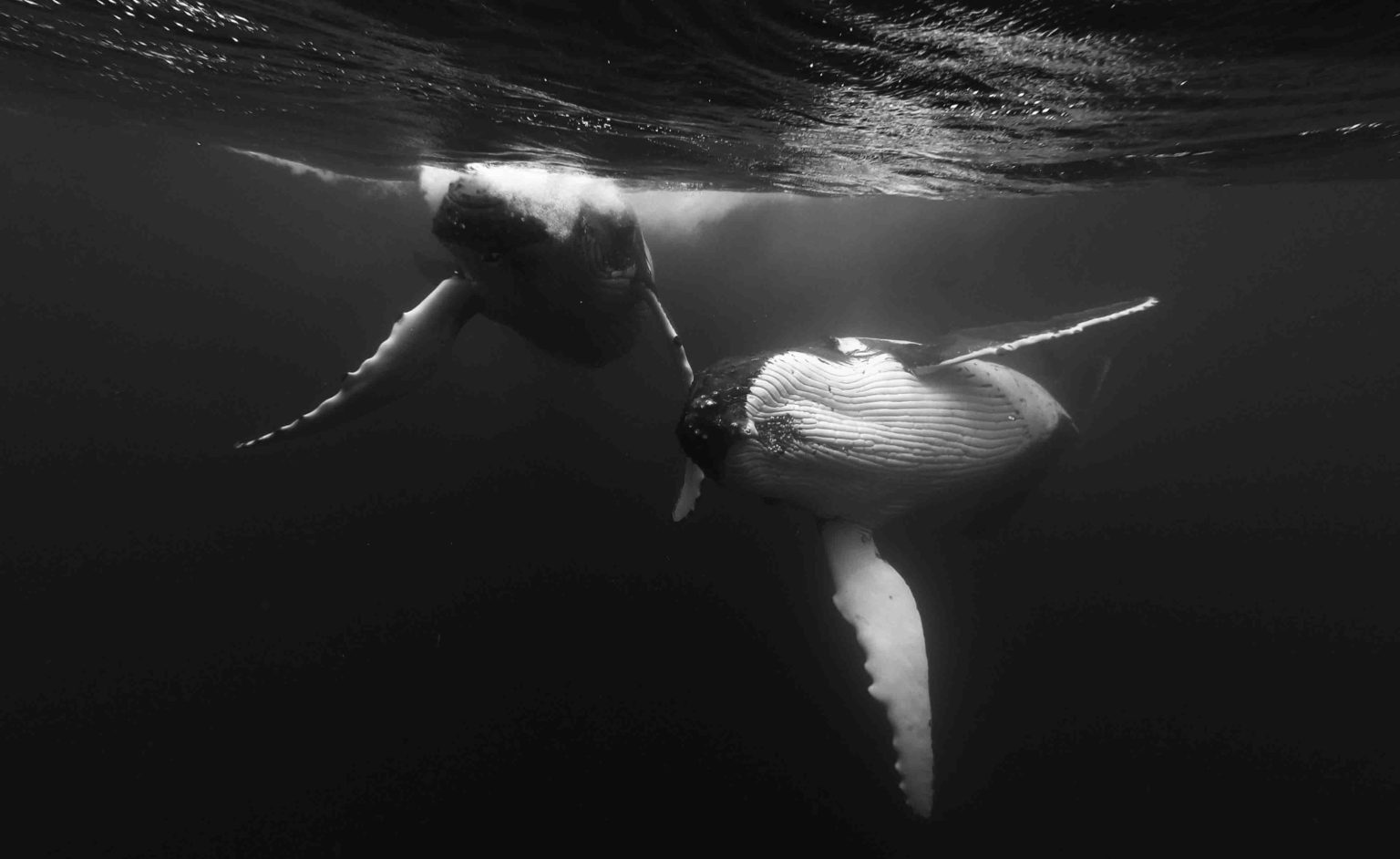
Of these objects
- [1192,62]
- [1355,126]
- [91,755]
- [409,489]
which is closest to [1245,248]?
[1355,126]

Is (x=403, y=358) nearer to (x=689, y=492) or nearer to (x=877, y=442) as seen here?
(x=689, y=492)

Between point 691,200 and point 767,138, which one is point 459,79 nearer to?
point 767,138

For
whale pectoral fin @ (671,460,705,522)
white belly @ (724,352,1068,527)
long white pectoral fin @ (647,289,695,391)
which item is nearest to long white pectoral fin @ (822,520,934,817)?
white belly @ (724,352,1068,527)

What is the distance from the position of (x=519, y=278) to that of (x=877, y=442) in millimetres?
4270

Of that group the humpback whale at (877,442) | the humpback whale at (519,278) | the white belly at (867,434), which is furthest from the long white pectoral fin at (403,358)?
the white belly at (867,434)

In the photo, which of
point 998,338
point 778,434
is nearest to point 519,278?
point 778,434

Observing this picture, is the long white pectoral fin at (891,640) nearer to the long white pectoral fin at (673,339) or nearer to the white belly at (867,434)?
the white belly at (867,434)

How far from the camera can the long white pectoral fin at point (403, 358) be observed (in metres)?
6.74

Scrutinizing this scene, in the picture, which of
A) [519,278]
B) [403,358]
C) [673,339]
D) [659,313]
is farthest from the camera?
[659,313]

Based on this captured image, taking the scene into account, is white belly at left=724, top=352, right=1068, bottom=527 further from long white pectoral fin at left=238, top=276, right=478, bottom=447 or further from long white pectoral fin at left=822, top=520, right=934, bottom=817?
long white pectoral fin at left=238, top=276, right=478, bottom=447

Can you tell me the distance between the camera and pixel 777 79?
5918 millimetres

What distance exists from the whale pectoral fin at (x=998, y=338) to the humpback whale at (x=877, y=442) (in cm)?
2

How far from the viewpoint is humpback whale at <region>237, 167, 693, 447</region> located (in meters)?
6.18

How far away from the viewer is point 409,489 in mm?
12422
